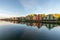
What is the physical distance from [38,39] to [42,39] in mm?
85

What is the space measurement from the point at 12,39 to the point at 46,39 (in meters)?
0.72

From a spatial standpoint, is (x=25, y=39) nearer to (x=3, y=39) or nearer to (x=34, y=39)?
(x=34, y=39)

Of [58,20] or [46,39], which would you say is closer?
[46,39]

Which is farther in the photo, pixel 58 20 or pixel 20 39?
pixel 58 20

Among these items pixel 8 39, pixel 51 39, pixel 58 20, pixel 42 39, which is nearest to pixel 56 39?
pixel 51 39

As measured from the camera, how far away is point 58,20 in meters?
7.32

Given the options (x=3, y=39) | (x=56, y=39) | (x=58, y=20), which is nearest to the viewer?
(x=3, y=39)

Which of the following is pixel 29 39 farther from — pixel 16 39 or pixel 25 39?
pixel 16 39

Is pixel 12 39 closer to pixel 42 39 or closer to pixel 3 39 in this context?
pixel 3 39

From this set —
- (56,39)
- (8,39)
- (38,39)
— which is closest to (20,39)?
(8,39)

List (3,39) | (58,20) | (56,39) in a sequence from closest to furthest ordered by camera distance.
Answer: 1. (3,39)
2. (56,39)
3. (58,20)

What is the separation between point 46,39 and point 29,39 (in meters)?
0.36

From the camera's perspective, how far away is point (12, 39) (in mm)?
2262

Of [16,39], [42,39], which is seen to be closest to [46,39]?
[42,39]
